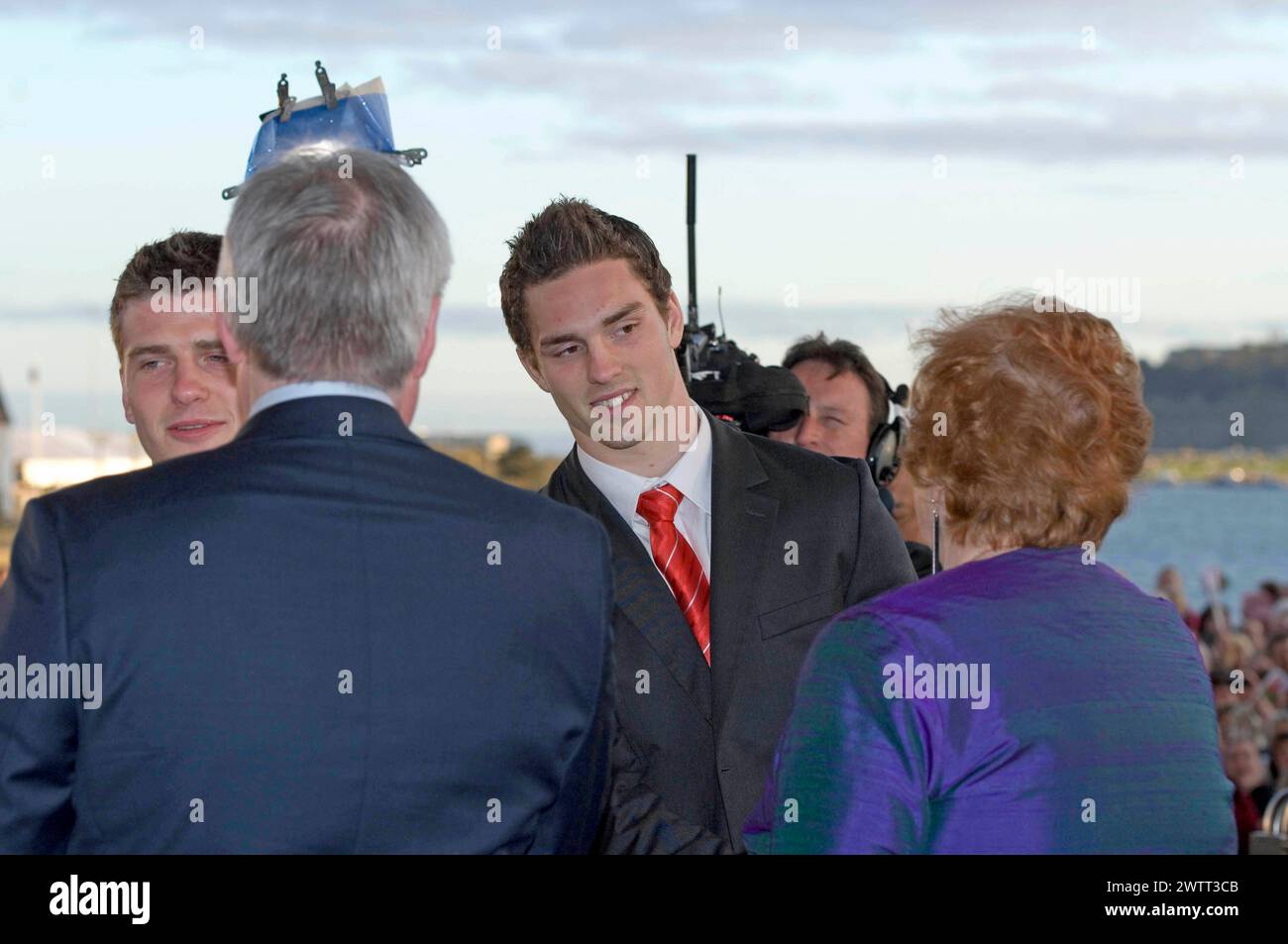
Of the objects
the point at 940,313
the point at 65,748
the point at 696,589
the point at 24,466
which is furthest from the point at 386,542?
the point at 24,466

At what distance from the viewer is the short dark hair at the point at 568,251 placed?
298cm

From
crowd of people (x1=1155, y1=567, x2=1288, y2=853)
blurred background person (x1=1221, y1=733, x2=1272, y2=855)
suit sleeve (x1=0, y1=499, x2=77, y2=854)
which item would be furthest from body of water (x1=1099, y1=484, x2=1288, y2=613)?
suit sleeve (x1=0, y1=499, x2=77, y2=854)

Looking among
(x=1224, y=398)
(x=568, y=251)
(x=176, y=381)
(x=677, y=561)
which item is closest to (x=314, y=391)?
(x=176, y=381)

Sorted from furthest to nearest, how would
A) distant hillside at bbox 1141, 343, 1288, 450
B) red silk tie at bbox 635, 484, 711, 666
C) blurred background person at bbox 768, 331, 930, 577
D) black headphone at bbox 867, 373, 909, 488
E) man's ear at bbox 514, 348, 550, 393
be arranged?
distant hillside at bbox 1141, 343, 1288, 450
blurred background person at bbox 768, 331, 930, 577
black headphone at bbox 867, 373, 909, 488
man's ear at bbox 514, 348, 550, 393
red silk tie at bbox 635, 484, 711, 666

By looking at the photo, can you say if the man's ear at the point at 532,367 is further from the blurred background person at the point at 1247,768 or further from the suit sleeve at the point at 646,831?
the blurred background person at the point at 1247,768

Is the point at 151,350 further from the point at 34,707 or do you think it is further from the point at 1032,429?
the point at 1032,429

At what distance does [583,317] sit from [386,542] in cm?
133

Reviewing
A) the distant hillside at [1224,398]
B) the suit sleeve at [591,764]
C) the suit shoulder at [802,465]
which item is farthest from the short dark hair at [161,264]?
the distant hillside at [1224,398]

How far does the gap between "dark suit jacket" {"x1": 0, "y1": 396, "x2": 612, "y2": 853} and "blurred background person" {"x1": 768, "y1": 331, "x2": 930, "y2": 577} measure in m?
2.68

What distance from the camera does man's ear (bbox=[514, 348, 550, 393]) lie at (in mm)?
3043

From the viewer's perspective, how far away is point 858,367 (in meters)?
4.54

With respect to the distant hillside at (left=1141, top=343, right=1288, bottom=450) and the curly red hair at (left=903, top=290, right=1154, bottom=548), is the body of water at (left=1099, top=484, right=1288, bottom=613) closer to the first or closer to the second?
the distant hillside at (left=1141, top=343, right=1288, bottom=450)
